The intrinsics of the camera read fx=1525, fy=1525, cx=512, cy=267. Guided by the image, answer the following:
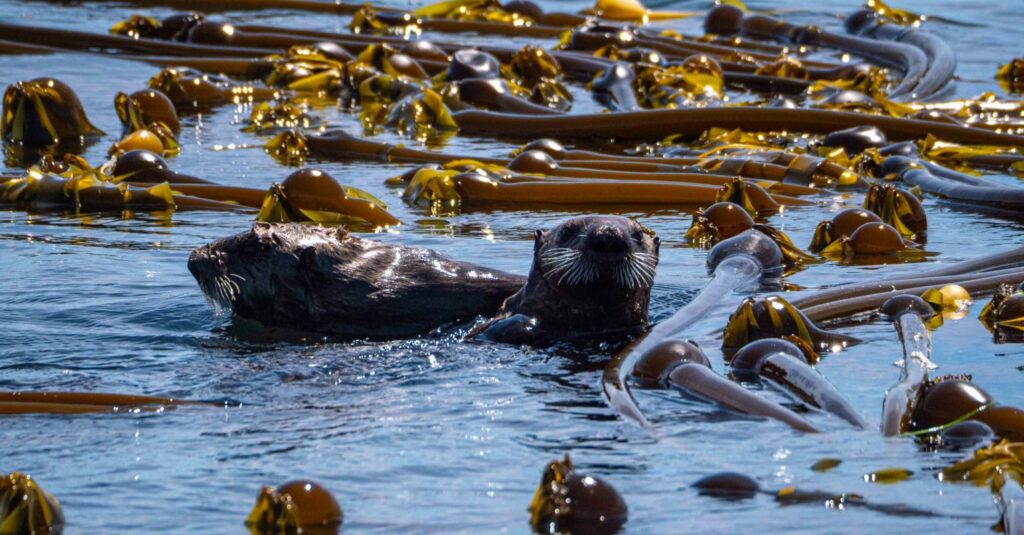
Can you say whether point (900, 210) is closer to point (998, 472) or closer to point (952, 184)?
point (952, 184)

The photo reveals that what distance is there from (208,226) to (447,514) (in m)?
3.99

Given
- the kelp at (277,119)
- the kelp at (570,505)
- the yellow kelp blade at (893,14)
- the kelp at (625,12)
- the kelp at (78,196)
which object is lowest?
the kelp at (78,196)

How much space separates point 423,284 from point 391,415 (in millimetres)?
1224

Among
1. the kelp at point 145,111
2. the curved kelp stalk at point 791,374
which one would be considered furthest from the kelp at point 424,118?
the curved kelp stalk at point 791,374

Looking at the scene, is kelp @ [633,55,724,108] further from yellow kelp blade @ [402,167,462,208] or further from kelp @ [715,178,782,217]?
yellow kelp blade @ [402,167,462,208]

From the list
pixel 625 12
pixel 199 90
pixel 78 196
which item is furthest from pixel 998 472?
pixel 625 12

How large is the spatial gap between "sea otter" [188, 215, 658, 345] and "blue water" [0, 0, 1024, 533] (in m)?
0.17

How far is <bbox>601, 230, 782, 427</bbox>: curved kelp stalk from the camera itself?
424 centimetres

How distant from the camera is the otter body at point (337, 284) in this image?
5387 mm

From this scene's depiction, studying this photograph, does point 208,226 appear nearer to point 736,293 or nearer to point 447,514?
point 736,293

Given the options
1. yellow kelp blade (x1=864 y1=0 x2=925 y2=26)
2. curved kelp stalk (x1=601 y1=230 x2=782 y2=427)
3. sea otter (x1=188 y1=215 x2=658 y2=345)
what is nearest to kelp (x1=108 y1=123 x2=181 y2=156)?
sea otter (x1=188 y1=215 x2=658 y2=345)

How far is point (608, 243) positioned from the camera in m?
5.05

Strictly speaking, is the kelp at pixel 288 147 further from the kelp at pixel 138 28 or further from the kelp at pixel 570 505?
the kelp at pixel 570 505

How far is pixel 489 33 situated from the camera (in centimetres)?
1398
